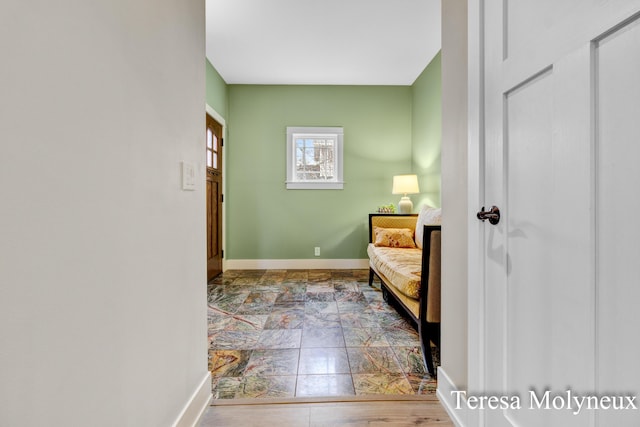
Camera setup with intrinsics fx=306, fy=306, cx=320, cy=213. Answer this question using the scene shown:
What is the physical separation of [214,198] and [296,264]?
1492 millimetres

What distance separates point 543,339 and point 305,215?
3.80 meters

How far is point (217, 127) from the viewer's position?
4.09 meters

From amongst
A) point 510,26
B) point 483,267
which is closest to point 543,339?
point 483,267

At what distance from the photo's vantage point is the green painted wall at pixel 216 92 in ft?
12.1

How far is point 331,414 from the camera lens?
4.54 feet

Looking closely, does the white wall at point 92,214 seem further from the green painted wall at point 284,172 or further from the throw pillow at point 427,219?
the green painted wall at point 284,172

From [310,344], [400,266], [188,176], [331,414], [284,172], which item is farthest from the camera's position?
[284,172]

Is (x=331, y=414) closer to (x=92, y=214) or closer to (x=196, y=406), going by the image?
(x=196, y=406)

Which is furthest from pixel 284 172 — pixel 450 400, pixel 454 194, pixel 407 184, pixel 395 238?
pixel 450 400

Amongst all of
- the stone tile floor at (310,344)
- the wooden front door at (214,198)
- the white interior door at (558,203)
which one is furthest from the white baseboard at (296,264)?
the white interior door at (558,203)

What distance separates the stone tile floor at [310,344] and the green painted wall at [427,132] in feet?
4.89

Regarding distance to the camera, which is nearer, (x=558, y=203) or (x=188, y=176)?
(x=558, y=203)

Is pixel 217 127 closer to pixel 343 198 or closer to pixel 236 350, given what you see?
pixel 343 198

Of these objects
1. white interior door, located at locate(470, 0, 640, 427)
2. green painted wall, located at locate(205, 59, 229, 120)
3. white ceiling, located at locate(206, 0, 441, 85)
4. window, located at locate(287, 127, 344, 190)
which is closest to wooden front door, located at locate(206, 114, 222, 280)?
green painted wall, located at locate(205, 59, 229, 120)
